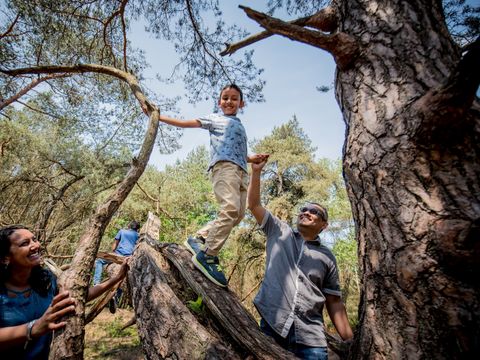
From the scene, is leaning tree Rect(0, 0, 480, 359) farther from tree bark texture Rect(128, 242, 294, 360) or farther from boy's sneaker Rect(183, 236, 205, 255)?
boy's sneaker Rect(183, 236, 205, 255)

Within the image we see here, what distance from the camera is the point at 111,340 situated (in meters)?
5.93

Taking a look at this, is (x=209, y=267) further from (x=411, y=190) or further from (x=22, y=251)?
(x=411, y=190)

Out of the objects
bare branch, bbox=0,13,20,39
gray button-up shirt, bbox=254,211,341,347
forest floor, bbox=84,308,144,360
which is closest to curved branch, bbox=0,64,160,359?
gray button-up shirt, bbox=254,211,341,347

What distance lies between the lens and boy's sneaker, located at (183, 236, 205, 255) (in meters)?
2.31

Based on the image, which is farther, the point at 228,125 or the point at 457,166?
the point at 228,125

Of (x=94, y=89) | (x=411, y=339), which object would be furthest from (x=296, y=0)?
(x=94, y=89)

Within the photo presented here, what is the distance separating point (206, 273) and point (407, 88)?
1.74 meters

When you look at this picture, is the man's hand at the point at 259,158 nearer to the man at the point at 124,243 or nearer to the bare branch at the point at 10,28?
the man at the point at 124,243

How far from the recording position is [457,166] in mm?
927

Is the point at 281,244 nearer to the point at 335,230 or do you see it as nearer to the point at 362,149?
the point at 362,149

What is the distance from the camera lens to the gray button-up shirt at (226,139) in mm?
2442

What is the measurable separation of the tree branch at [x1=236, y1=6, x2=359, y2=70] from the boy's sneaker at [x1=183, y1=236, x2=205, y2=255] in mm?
1749

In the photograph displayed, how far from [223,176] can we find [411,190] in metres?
1.61

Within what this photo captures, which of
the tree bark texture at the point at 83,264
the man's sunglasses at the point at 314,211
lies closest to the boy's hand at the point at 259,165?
the man's sunglasses at the point at 314,211
